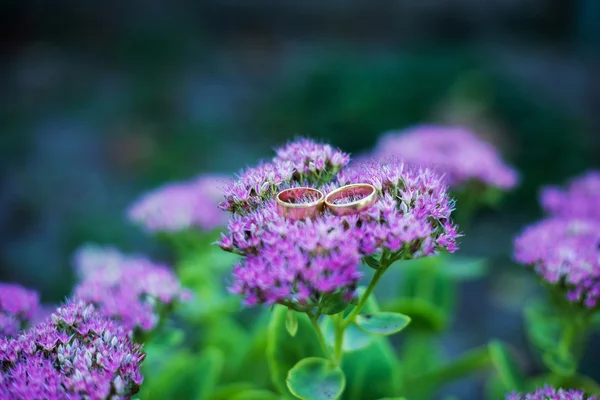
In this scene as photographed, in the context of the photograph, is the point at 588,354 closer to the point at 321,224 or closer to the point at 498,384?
the point at 498,384

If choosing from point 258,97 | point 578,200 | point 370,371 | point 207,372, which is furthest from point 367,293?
point 258,97

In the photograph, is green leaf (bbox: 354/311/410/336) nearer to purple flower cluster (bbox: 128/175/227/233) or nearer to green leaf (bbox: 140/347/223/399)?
green leaf (bbox: 140/347/223/399)

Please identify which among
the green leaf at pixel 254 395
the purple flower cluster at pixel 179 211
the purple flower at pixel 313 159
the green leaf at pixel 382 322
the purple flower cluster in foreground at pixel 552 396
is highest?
the purple flower cluster at pixel 179 211

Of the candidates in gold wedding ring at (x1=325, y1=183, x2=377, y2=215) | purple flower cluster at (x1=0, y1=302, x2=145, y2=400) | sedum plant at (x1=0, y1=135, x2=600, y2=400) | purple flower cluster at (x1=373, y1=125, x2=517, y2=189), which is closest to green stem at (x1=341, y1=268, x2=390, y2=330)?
sedum plant at (x1=0, y1=135, x2=600, y2=400)

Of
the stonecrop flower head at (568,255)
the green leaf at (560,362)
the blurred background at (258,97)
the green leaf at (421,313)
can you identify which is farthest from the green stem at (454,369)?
the blurred background at (258,97)

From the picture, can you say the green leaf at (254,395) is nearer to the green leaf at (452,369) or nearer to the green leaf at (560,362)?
the green leaf at (452,369)

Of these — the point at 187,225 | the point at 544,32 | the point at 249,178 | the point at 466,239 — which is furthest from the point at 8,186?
the point at 544,32
